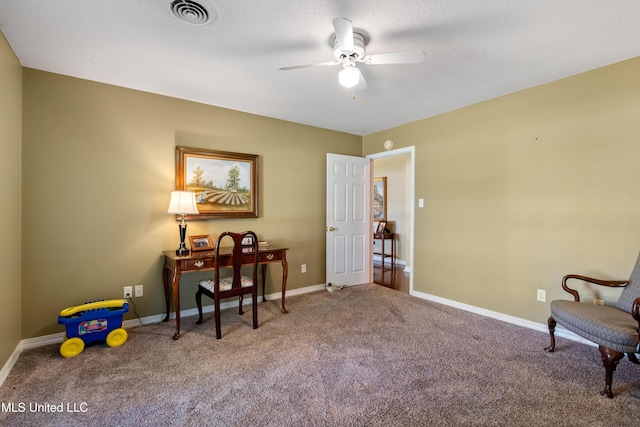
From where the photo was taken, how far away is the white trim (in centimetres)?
267

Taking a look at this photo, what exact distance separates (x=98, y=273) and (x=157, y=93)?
192 cm

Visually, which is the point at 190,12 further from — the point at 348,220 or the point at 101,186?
the point at 348,220

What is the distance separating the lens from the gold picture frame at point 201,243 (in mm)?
3045

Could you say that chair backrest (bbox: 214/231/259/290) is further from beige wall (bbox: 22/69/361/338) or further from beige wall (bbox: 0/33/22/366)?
beige wall (bbox: 0/33/22/366)

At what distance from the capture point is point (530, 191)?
294 cm

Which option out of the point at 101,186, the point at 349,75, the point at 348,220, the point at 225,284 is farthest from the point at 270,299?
the point at 349,75

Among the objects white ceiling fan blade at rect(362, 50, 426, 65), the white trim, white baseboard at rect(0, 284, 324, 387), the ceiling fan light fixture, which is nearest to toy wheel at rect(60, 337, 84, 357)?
white baseboard at rect(0, 284, 324, 387)

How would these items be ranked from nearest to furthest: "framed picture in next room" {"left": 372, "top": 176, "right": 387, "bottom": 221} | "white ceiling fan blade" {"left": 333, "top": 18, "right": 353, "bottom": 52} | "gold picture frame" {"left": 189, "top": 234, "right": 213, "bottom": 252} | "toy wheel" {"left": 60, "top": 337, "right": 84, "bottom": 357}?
"white ceiling fan blade" {"left": 333, "top": 18, "right": 353, "bottom": 52}, "toy wheel" {"left": 60, "top": 337, "right": 84, "bottom": 357}, "gold picture frame" {"left": 189, "top": 234, "right": 213, "bottom": 252}, "framed picture in next room" {"left": 372, "top": 176, "right": 387, "bottom": 221}

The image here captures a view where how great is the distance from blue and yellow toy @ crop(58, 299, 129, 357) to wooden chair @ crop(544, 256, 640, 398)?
3631 millimetres

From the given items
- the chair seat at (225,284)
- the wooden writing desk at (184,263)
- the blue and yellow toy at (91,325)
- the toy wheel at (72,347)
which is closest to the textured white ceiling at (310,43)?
the wooden writing desk at (184,263)

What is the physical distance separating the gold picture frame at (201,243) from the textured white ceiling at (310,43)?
1539 mm

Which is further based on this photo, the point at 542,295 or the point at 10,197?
the point at 542,295

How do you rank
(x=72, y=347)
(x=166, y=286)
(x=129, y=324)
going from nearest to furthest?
(x=72, y=347) → (x=129, y=324) → (x=166, y=286)

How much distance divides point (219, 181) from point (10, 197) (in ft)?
5.62
